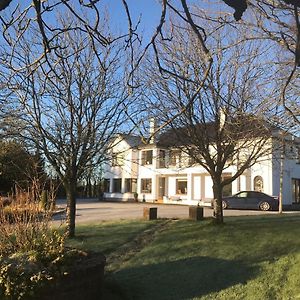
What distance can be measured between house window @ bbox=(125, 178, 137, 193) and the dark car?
18.1m

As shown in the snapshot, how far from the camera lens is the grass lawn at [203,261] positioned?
8.59 metres

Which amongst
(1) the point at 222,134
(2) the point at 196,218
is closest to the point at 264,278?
(1) the point at 222,134

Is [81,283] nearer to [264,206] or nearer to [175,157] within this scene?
[175,157]

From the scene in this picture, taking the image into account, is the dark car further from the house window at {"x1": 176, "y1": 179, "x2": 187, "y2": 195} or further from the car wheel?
the house window at {"x1": 176, "y1": 179, "x2": 187, "y2": 195}

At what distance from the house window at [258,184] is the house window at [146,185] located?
13.0m

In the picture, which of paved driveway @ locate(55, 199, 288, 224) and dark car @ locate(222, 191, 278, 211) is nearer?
paved driveway @ locate(55, 199, 288, 224)

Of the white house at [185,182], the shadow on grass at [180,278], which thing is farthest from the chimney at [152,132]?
the white house at [185,182]

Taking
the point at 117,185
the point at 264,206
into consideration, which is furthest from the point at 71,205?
the point at 117,185

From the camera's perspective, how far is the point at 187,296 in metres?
8.45

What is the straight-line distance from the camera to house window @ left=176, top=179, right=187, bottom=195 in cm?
4487

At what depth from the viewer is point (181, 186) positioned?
45.3 meters

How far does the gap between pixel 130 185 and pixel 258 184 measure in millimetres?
17275

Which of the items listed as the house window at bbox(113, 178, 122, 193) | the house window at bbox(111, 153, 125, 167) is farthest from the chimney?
the house window at bbox(113, 178, 122, 193)

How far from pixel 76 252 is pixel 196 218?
10.1m
